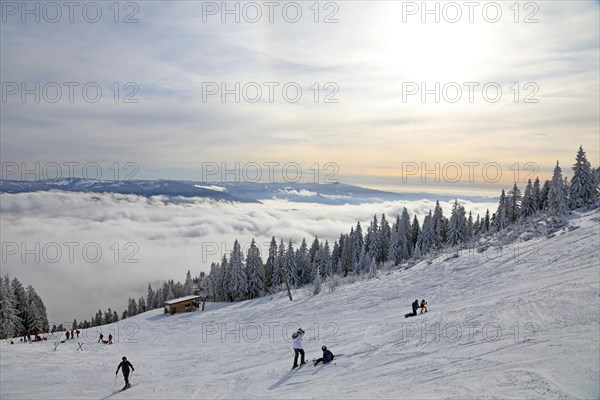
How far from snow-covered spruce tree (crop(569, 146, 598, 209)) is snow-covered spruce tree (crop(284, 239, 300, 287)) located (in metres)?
44.2

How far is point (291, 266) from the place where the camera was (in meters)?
69.1

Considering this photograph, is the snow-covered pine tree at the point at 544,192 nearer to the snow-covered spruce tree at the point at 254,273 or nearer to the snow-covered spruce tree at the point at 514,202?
the snow-covered spruce tree at the point at 514,202

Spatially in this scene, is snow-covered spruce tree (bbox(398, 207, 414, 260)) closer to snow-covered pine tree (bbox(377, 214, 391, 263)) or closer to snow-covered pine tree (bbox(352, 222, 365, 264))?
snow-covered pine tree (bbox(377, 214, 391, 263))

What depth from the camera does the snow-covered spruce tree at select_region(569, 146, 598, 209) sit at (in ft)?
138

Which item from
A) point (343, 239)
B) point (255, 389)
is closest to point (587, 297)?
point (255, 389)

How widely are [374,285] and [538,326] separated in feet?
57.5

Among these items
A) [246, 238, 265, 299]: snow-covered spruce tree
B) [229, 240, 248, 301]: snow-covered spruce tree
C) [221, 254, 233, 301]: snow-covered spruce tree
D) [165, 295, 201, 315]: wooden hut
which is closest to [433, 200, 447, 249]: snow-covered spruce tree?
[246, 238, 265, 299]: snow-covered spruce tree

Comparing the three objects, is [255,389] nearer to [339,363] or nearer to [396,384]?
[339,363]

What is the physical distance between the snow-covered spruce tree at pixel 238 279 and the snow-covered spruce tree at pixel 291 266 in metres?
9.53

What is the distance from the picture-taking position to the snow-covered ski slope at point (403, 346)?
9453 mm

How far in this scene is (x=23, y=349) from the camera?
846 inches

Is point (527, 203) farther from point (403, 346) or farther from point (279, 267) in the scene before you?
point (403, 346)

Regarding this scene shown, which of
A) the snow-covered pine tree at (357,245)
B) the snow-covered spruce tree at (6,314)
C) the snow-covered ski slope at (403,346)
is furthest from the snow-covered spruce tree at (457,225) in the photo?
the snow-covered spruce tree at (6,314)

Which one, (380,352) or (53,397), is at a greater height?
(380,352)
